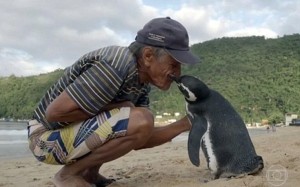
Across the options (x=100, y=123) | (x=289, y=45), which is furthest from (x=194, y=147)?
(x=289, y=45)

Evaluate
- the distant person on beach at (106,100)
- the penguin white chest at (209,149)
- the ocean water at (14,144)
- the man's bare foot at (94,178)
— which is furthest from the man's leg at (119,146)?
the ocean water at (14,144)

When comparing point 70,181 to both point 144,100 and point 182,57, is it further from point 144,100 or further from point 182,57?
point 182,57

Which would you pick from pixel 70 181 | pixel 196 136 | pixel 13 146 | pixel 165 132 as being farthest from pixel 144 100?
pixel 13 146

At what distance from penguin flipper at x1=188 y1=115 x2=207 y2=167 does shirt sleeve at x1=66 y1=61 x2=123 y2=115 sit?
709 millimetres

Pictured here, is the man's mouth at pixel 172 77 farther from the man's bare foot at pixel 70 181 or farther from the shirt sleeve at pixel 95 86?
the man's bare foot at pixel 70 181

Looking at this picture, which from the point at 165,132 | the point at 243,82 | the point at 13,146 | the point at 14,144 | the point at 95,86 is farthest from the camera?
the point at 243,82

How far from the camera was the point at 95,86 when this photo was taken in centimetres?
243

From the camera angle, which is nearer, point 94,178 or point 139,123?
point 139,123

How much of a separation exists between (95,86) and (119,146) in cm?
41

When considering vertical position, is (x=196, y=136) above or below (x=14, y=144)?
above

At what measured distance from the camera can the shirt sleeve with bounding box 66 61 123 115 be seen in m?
2.43

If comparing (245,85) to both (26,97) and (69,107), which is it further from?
(69,107)

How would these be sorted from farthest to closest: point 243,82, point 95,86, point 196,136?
point 243,82
point 196,136
point 95,86

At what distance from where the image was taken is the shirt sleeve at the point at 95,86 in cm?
243
